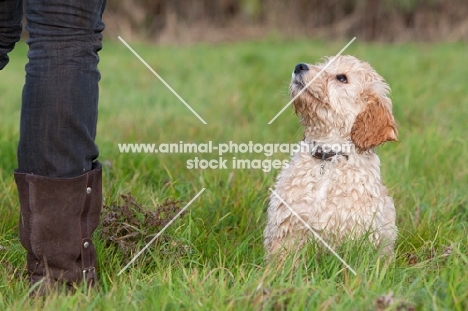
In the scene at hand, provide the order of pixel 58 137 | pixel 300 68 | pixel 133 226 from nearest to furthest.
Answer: pixel 58 137 < pixel 133 226 < pixel 300 68

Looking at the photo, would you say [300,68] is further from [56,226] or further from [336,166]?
[56,226]

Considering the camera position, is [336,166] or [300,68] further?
[300,68]

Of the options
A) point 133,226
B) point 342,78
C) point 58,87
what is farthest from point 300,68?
point 58,87

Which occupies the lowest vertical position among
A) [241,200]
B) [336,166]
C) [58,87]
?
[241,200]

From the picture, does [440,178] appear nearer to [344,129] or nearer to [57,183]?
[344,129]

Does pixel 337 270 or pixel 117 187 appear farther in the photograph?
pixel 117 187

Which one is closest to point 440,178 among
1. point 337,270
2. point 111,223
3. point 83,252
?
point 337,270

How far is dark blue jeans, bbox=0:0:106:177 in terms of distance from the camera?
8.47 ft

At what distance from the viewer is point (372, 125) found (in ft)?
10.8

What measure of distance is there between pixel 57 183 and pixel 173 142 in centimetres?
269

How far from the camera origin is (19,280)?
2.82 metres

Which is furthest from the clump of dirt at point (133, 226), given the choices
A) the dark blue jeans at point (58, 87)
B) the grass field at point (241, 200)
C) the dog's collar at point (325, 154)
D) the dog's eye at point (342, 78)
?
the dog's eye at point (342, 78)

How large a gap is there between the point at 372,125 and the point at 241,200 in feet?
2.60

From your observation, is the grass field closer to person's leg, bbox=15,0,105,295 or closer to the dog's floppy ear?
person's leg, bbox=15,0,105,295
